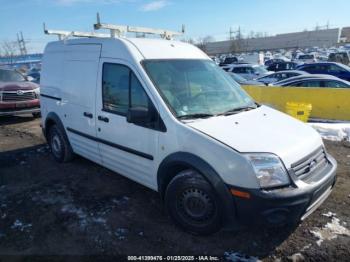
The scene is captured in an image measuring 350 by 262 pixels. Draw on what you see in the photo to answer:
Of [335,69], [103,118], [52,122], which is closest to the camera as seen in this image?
[103,118]

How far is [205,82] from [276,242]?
2086mm

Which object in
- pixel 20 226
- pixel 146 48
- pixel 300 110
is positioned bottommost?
pixel 20 226

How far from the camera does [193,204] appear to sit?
134 inches

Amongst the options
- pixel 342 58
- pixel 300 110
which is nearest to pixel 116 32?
pixel 300 110

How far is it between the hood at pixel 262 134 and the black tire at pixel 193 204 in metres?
0.51

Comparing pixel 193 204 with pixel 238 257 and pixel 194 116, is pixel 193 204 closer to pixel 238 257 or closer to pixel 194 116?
pixel 238 257

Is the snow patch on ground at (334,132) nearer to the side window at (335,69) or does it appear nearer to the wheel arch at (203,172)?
the wheel arch at (203,172)

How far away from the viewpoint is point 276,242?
11.0ft

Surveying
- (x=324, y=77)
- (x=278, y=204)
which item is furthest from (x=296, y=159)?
(x=324, y=77)

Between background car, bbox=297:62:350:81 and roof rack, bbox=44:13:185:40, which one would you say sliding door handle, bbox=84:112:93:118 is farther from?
background car, bbox=297:62:350:81

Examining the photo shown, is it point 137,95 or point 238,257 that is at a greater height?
point 137,95

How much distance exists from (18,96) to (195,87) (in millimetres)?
7820

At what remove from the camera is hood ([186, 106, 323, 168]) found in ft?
10.0

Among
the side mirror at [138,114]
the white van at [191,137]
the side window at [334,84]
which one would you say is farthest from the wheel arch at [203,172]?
the side window at [334,84]
